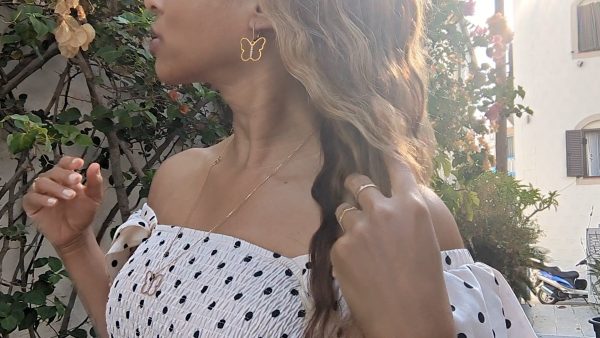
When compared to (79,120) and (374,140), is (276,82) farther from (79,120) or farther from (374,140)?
(79,120)

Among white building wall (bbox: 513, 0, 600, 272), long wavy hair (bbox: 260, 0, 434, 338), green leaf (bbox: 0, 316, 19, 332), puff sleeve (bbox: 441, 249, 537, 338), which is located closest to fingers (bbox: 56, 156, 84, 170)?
long wavy hair (bbox: 260, 0, 434, 338)

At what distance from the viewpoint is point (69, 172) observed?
108cm

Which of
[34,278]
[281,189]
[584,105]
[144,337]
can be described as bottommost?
[584,105]

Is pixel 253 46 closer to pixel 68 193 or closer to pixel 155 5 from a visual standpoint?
pixel 155 5

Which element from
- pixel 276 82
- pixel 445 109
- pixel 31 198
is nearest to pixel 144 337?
pixel 31 198

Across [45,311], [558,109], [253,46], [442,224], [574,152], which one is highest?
[253,46]

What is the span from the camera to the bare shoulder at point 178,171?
1262 millimetres

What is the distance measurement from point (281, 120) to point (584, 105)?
14010 mm

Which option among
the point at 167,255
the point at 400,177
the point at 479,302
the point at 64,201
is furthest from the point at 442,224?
the point at 64,201

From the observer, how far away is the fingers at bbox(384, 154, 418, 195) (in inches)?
26.1

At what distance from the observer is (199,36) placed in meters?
0.99

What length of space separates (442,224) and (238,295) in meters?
0.32

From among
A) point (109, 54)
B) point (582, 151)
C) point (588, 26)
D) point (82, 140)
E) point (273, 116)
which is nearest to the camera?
point (273, 116)

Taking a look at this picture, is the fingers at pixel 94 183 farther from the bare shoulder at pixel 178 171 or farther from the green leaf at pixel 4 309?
the green leaf at pixel 4 309
